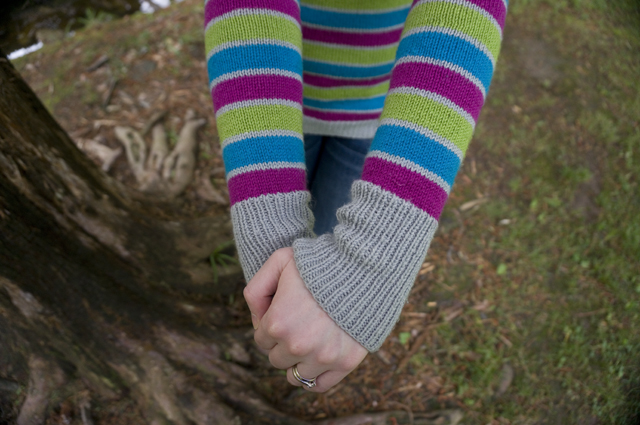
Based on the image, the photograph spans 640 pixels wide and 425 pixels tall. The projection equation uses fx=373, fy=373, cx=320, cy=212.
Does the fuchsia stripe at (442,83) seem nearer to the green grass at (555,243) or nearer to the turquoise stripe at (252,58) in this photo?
the turquoise stripe at (252,58)

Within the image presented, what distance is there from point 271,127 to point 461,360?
2.16 metres

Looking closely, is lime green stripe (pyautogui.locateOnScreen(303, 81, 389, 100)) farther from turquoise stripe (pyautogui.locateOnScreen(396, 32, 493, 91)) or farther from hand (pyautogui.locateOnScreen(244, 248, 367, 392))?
hand (pyautogui.locateOnScreen(244, 248, 367, 392))

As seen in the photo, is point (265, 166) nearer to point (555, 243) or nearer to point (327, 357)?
point (327, 357)

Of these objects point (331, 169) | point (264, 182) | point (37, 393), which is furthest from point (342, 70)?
point (37, 393)

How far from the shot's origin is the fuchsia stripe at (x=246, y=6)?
1111 mm

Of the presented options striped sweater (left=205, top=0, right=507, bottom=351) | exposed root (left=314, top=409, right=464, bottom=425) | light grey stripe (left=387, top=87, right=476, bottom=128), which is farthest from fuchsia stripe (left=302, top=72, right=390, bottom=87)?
exposed root (left=314, top=409, right=464, bottom=425)

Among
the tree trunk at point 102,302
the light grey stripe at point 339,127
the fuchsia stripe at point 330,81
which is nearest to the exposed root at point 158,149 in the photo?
the tree trunk at point 102,302

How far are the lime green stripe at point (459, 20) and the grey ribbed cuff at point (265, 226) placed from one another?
0.62 m

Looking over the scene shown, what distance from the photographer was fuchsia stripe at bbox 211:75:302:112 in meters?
1.13

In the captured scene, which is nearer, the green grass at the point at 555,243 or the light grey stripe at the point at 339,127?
the light grey stripe at the point at 339,127

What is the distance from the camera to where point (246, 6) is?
1.11m

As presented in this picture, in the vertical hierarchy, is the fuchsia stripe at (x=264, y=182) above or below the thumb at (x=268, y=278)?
above

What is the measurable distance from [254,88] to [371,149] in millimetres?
402

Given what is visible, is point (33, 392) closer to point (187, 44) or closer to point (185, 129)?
point (185, 129)
